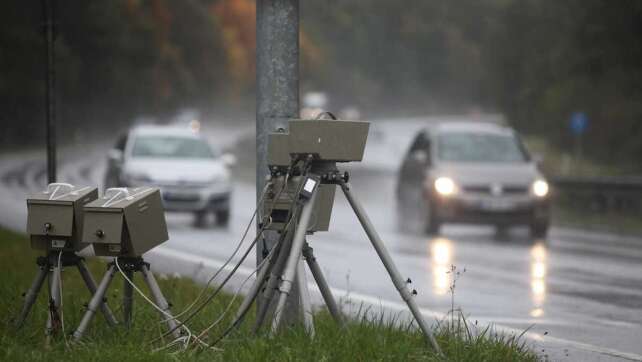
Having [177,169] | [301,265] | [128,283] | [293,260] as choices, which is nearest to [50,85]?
[128,283]

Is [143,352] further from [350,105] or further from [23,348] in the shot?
[350,105]

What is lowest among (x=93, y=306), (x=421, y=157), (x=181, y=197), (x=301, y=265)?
(x=181, y=197)

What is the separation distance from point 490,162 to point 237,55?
101 metres

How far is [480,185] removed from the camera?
2155 centimetres

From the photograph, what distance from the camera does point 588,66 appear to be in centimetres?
3338

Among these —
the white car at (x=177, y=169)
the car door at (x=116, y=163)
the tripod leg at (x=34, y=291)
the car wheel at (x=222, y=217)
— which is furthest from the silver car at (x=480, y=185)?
the tripod leg at (x=34, y=291)

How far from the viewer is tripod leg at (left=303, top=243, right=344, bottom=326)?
7.69 metres

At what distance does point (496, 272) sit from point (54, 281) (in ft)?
26.4

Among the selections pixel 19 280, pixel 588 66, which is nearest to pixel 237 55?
pixel 588 66

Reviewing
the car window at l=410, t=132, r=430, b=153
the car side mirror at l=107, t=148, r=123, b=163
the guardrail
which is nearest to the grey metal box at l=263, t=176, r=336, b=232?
the car window at l=410, t=132, r=430, b=153

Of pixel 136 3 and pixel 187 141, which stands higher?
pixel 136 3

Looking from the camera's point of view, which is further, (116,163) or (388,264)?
(116,163)

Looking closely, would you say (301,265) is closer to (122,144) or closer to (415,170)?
(415,170)

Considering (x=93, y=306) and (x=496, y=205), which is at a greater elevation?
(x=93, y=306)
